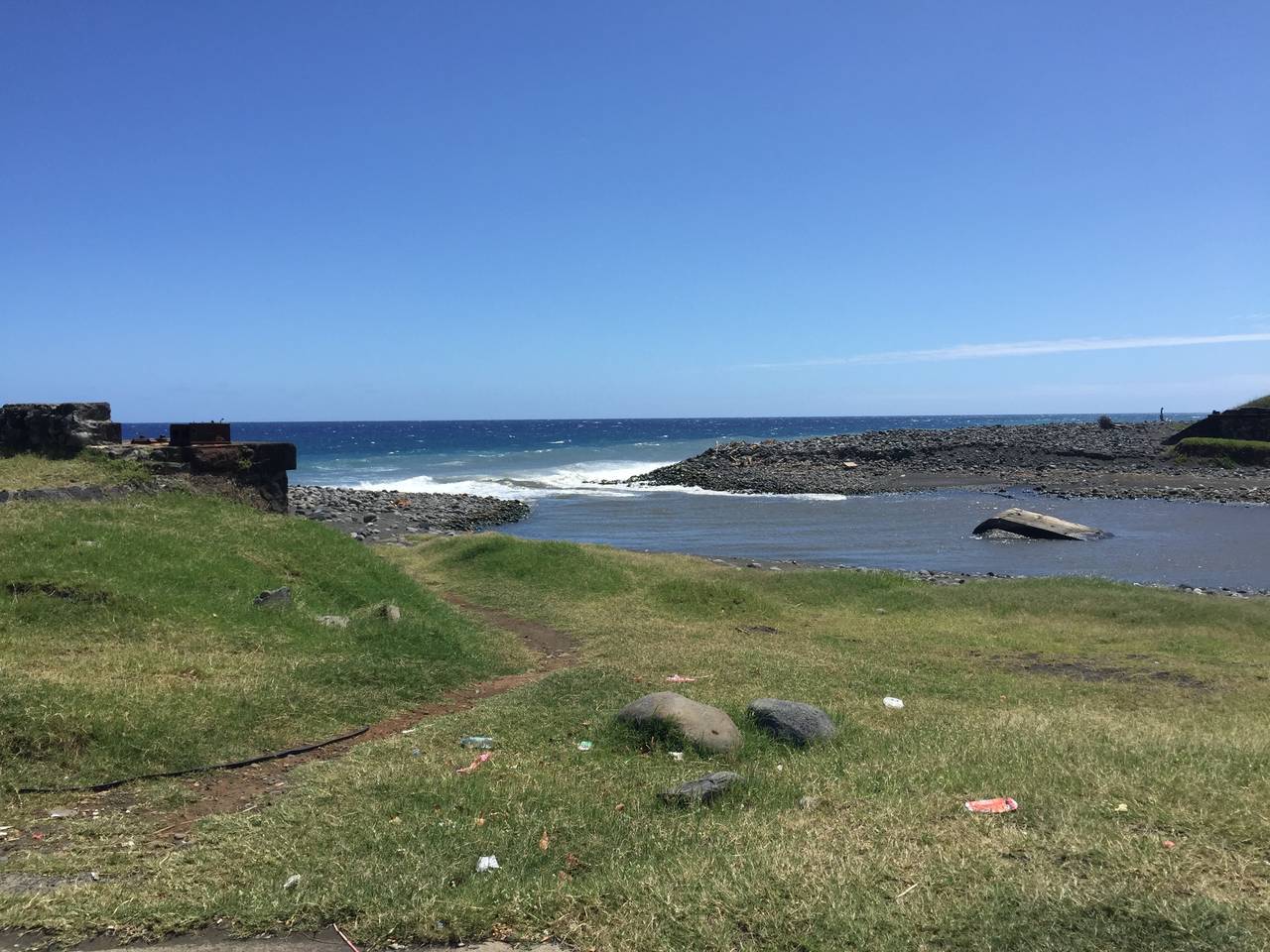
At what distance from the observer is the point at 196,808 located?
6316mm

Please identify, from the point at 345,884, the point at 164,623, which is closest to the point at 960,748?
the point at 345,884

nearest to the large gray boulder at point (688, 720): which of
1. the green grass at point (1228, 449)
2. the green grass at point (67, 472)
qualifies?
the green grass at point (67, 472)

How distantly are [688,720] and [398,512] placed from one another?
3170 cm

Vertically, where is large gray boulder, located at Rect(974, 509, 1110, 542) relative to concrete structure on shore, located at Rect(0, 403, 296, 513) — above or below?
below

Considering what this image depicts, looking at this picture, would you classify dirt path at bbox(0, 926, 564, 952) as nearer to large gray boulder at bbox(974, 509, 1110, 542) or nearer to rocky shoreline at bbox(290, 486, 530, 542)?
rocky shoreline at bbox(290, 486, 530, 542)

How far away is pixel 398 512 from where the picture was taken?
37812 millimetres

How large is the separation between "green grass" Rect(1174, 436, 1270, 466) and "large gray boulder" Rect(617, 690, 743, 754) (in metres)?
55.1

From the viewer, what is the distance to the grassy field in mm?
4473

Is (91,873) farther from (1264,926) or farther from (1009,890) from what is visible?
(1264,926)

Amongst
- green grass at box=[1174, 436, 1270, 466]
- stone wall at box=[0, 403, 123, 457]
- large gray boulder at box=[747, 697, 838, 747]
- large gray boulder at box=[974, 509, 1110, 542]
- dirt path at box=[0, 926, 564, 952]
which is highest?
stone wall at box=[0, 403, 123, 457]

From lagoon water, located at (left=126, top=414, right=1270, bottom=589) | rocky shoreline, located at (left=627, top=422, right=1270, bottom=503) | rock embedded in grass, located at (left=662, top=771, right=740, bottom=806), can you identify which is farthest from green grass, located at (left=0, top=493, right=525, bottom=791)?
rocky shoreline, located at (left=627, top=422, right=1270, bottom=503)

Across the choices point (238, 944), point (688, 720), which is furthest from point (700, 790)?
point (238, 944)

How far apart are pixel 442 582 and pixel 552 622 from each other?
172 inches

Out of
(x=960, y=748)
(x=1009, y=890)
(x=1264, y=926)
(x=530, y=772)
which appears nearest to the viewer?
(x=1264, y=926)
